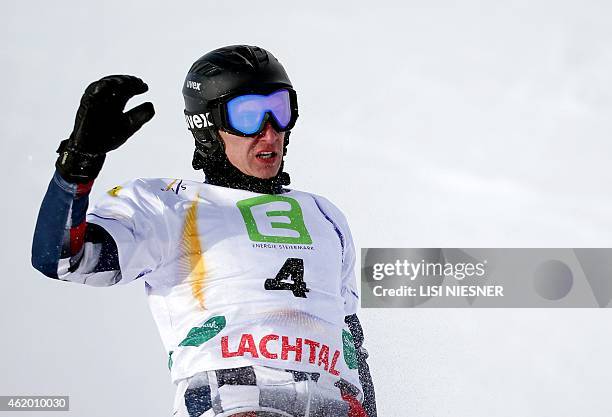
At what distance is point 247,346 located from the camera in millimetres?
3154

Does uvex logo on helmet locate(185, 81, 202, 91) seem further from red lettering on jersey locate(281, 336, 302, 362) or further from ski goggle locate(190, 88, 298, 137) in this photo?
red lettering on jersey locate(281, 336, 302, 362)

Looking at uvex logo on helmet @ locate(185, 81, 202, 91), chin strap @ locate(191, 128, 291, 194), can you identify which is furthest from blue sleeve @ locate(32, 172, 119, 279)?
uvex logo on helmet @ locate(185, 81, 202, 91)

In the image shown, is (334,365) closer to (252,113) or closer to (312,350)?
(312,350)

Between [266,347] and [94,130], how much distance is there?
2.66 ft

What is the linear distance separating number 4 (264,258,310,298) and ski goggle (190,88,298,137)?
504mm

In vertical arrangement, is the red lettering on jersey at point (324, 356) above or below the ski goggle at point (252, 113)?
below

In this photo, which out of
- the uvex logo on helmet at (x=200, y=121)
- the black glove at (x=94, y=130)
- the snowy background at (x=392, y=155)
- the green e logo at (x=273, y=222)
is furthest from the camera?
the snowy background at (x=392, y=155)

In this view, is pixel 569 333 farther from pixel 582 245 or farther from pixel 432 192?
pixel 432 192

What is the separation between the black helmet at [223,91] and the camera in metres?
3.63

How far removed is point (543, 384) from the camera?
648cm

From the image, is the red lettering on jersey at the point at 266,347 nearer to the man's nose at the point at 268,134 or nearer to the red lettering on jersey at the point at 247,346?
the red lettering on jersey at the point at 247,346

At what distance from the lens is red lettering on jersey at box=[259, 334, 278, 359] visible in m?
3.15

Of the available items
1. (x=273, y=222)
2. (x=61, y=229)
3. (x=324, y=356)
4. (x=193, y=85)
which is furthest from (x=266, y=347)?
(x=193, y=85)

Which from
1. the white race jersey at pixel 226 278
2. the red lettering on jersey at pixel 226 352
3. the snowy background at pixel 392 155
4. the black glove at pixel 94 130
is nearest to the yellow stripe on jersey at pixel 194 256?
the white race jersey at pixel 226 278
